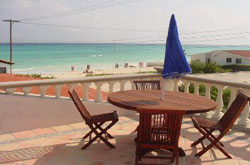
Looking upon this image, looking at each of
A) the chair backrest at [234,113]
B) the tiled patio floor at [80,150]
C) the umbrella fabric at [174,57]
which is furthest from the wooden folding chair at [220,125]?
the umbrella fabric at [174,57]

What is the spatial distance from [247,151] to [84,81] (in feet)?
10.4

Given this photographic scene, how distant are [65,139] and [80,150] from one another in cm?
55

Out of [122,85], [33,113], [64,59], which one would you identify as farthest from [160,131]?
[64,59]

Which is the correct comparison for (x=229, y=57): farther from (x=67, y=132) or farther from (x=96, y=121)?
(x=96, y=121)

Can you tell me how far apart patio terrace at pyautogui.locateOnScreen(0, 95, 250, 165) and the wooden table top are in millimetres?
797

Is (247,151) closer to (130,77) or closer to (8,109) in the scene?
(130,77)

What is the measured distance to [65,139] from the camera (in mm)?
4391

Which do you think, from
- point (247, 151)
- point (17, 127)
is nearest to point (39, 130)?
point (17, 127)

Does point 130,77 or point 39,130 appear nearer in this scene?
point 39,130

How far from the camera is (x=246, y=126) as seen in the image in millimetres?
4828

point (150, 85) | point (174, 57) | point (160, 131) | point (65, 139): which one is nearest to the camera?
point (160, 131)

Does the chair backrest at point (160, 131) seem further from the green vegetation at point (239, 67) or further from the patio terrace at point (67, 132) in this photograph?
the green vegetation at point (239, 67)

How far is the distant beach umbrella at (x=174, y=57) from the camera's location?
340cm

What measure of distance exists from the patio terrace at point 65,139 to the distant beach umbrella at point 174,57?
49.1 inches
